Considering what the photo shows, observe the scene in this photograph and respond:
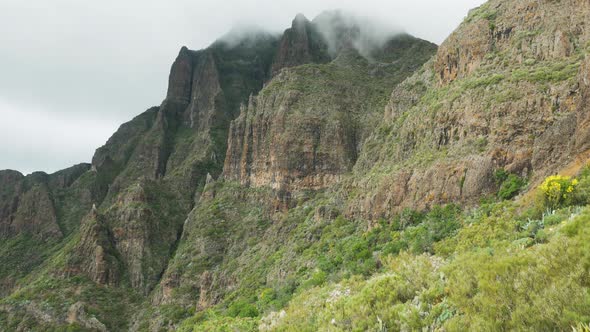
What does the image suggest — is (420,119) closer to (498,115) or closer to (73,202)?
(498,115)

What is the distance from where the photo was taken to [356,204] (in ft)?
145

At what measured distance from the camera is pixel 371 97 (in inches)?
3396

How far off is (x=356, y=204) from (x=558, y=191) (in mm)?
27255

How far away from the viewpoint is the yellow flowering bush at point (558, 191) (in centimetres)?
1727

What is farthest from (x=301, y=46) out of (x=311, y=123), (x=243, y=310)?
(x=243, y=310)

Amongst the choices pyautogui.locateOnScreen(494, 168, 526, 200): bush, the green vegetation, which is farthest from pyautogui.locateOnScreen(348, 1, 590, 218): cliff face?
the green vegetation

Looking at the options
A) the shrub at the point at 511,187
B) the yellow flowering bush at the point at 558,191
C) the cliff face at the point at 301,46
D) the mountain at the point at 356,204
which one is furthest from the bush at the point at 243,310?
the cliff face at the point at 301,46

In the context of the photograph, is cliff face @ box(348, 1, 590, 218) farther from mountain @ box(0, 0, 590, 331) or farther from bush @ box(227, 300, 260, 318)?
bush @ box(227, 300, 260, 318)

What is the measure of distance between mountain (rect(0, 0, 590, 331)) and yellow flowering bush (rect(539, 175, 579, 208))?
0.10 meters

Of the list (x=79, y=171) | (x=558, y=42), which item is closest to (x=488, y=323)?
(x=558, y=42)

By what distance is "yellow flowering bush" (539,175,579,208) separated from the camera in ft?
56.6

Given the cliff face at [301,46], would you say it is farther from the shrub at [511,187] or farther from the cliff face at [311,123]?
the shrub at [511,187]

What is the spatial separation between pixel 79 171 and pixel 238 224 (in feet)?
405

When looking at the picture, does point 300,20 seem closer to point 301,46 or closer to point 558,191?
point 301,46
